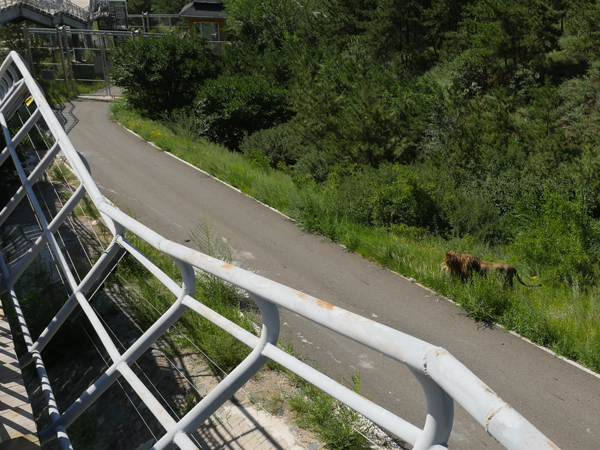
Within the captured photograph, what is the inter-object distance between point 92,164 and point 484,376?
1450 centimetres

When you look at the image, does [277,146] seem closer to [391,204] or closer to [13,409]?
[391,204]

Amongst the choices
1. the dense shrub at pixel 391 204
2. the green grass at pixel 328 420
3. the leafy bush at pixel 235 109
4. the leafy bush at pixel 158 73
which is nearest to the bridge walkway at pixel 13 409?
the green grass at pixel 328 420

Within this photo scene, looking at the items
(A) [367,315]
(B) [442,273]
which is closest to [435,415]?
(A) [367,315]

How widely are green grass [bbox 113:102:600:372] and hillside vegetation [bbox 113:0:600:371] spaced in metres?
0.04

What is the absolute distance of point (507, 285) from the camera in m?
9.07

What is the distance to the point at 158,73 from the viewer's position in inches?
989

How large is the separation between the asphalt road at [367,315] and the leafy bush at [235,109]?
6121 mm

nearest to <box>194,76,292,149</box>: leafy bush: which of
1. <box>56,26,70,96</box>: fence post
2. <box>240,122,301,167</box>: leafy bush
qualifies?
<box>240,122,301,167</box>: leafy bush

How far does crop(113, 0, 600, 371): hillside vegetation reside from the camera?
10641 millimetres

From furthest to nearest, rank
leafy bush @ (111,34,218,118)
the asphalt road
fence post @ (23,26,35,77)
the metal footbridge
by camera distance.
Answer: the metal footbridge
fence post @ (23,26,35,77)
leafy bush @ (111,34,218,118)
the asphalt road

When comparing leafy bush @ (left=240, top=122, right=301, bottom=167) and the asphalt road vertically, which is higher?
leafy bush @ (left=240, top=122, right=301, bottom=167)

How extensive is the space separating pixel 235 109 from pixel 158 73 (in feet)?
16.9

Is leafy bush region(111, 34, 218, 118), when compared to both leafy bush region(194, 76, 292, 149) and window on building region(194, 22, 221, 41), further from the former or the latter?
window on building region(194, 22, 221, 41)

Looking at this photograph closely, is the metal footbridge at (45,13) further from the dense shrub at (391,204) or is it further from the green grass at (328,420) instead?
the green grass at (328,420)
